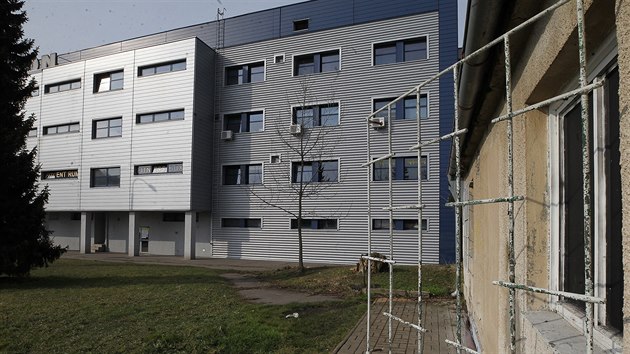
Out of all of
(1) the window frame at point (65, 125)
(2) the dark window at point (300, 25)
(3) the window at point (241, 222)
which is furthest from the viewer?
(1) the window frame at point (65, 125)

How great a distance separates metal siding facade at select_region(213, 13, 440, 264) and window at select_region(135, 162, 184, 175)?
258 cm

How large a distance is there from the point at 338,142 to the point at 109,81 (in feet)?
58.5

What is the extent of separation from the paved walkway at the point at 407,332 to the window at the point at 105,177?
2487 cm

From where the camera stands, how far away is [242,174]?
27.9 meters

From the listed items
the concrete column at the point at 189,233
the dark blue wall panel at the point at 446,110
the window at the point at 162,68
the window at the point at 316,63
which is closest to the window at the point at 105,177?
the concrete column at the point at 189,233

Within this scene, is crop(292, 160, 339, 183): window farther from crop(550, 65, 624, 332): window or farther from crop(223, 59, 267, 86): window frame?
crop(550, 65, 624, 332): window

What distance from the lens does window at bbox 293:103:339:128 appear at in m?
25.5

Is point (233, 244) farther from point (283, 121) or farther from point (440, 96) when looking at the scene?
point (440, 96)

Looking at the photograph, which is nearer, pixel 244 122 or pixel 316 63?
pixel 316 63

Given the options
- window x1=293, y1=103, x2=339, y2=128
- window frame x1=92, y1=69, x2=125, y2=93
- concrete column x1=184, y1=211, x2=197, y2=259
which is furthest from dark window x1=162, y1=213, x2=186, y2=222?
window x1=293, y1=103, x2=339, y2=128

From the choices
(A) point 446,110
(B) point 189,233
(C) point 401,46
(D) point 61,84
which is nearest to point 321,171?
(A) point 446,110

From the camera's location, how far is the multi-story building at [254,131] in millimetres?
23188

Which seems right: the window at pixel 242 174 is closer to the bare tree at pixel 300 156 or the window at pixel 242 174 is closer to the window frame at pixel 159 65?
the bare tree at pixel 300 156

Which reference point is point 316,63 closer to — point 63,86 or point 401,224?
point 401,224
